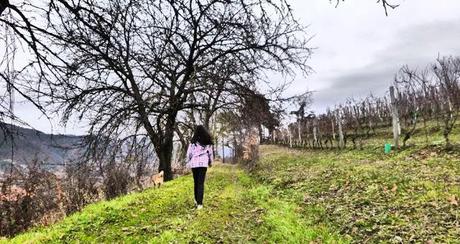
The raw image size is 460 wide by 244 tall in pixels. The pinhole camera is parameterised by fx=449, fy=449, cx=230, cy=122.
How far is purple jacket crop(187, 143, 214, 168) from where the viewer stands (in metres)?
11.2

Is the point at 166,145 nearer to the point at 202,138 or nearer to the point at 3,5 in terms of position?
the point at 202,138

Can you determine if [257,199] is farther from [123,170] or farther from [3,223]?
[123,170]

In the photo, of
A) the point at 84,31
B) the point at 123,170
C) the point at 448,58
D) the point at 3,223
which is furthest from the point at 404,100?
the point at 84,31

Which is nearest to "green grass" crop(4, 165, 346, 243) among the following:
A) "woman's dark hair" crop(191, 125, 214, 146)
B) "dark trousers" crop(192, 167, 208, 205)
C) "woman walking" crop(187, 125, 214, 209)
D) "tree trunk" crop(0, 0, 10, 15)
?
"dark trousers" crop(192, 167, 208, 205)

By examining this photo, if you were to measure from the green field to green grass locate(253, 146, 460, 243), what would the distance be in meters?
0.02

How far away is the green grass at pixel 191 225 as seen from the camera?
7.83m

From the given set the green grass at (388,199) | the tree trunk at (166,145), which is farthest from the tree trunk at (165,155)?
the green grass at (388,199)

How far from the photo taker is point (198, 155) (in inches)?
446

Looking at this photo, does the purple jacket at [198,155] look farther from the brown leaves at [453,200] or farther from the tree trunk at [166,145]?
the tree trunk at [166,145]

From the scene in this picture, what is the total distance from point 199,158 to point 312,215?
134 inches

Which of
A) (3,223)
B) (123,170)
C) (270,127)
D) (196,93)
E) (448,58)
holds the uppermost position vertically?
(448,58)

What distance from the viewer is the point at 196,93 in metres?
20.9

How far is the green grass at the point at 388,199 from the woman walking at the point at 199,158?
2.36 metres

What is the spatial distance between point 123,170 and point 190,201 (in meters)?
10.8
